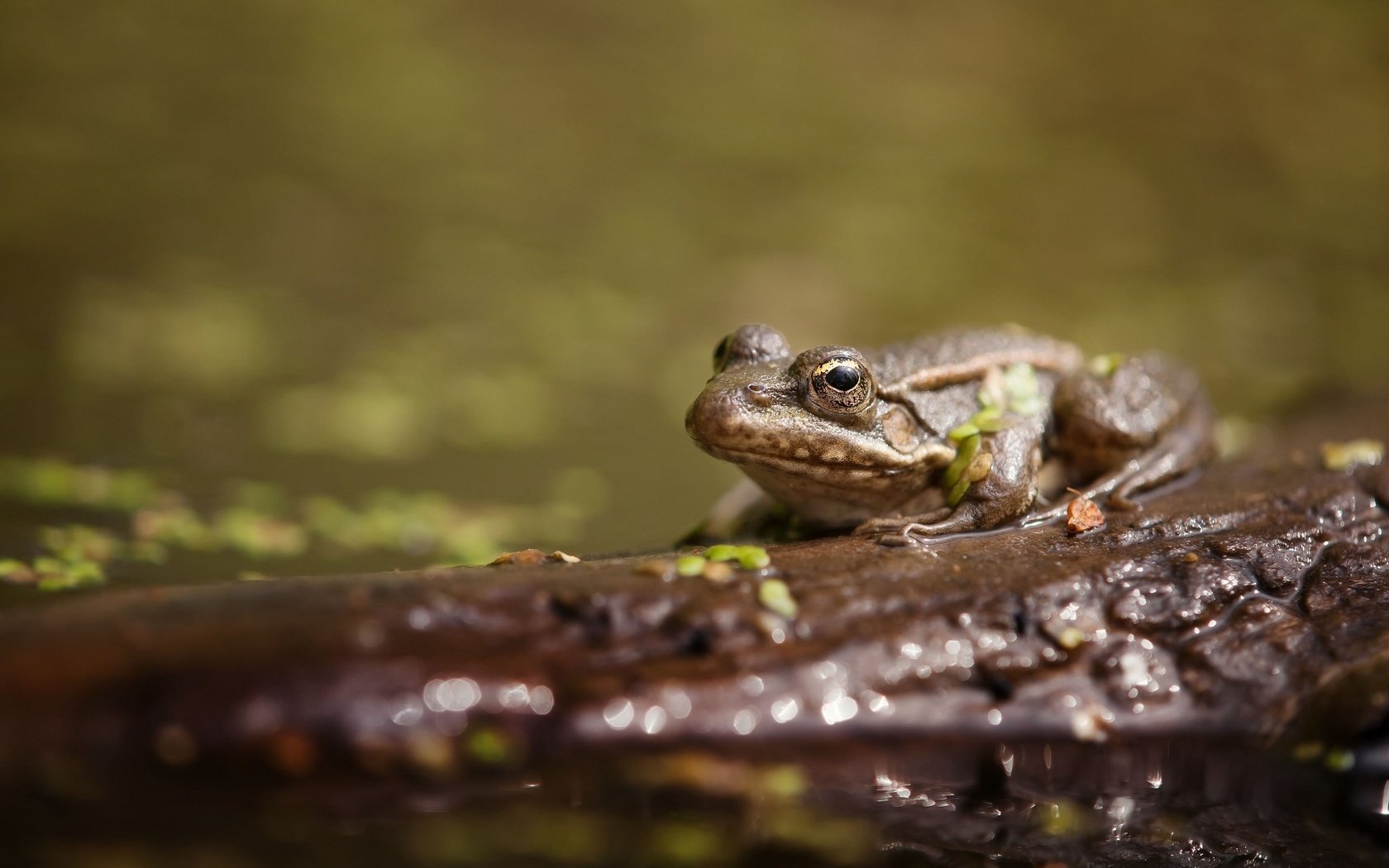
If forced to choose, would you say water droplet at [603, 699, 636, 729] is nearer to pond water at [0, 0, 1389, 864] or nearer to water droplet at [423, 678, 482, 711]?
water droplet at [423, 678, 482, 711]

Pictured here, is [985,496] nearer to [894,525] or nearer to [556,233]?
[894,525]

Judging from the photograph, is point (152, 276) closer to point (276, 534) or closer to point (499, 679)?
point (276, 534)

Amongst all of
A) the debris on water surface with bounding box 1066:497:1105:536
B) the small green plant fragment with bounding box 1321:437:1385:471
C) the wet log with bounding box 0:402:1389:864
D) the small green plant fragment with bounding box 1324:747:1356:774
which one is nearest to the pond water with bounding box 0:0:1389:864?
the wet log with bounding box 0:402:1389:864

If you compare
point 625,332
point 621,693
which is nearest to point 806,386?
point 621,693

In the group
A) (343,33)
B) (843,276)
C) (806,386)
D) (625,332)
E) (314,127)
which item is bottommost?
(806,386)

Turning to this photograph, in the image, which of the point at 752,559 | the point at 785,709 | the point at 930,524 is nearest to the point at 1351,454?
the point at 930,524

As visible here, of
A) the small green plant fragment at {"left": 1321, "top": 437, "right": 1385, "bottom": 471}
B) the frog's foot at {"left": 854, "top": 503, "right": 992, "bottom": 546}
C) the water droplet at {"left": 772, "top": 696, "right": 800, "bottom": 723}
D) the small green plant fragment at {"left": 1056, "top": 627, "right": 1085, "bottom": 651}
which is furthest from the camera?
the small green plant fragment at {"left": 1321, "top": 437, "right": 1385, "bottom": 471}
